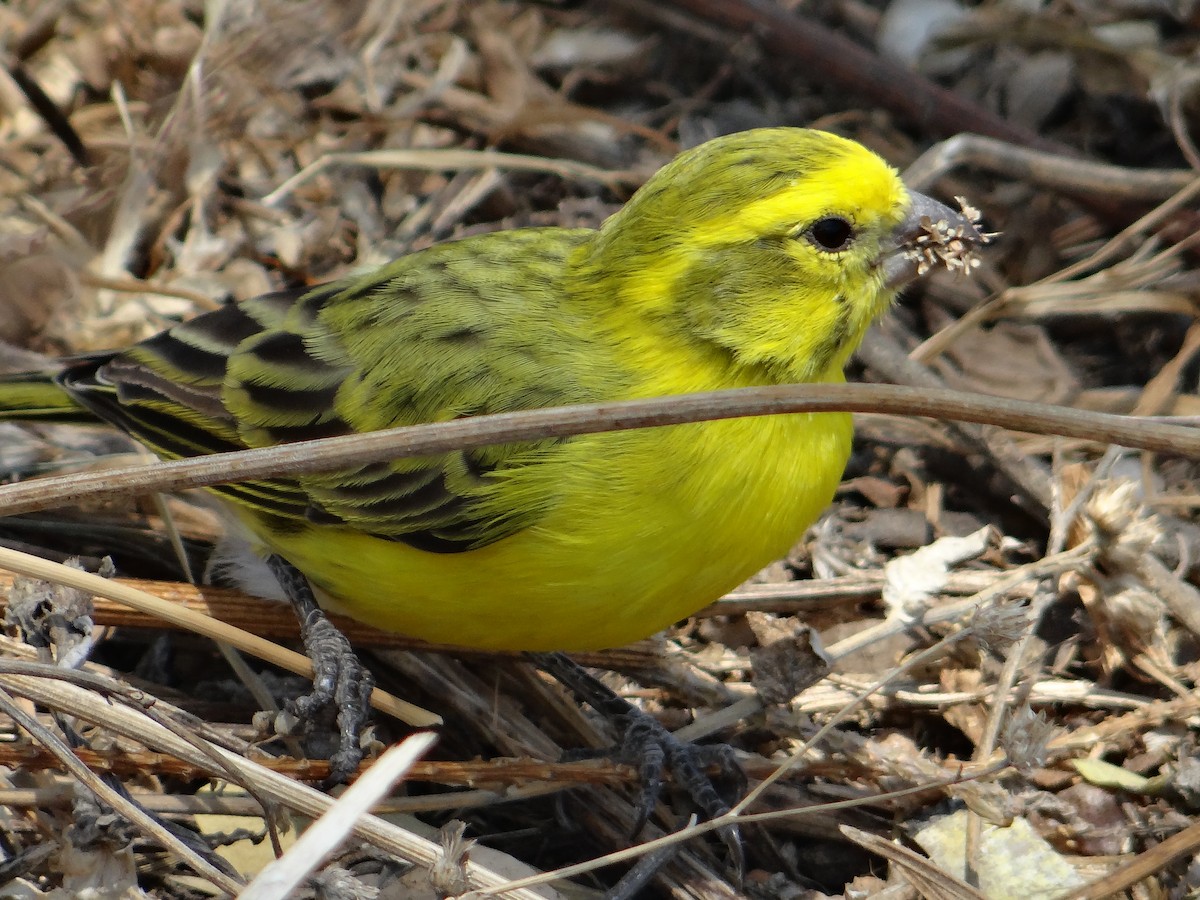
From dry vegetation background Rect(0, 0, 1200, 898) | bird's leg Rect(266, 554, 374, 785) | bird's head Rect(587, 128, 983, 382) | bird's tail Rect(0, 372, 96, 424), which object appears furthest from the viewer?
bird's tail Rect(0, 372, 96, 424)

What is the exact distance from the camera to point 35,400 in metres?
5.45

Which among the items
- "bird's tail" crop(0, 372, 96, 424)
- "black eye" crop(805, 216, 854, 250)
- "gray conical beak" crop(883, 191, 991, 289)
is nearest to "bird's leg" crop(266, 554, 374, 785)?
"bird's tail" crop(0, 372, 96, 424)

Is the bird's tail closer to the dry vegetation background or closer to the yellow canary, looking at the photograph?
the dry vegetation background

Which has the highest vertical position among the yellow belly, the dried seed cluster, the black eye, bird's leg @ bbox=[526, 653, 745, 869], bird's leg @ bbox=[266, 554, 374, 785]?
the black eye

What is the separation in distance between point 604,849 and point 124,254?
142 inches

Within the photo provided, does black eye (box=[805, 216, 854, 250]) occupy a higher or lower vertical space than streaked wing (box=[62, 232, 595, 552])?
Answer: higher

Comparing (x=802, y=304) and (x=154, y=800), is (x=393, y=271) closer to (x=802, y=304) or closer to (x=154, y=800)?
(x=802, y=304)

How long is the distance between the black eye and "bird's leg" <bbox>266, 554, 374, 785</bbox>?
2.10m

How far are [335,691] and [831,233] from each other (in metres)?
2.24

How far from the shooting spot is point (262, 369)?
507cm

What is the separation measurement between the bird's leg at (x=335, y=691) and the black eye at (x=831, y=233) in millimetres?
2104

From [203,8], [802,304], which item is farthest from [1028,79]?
[203,8]

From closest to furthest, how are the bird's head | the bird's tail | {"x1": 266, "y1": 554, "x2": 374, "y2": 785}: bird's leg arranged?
the bird's head < {"x1": 266, "y1": 554, "x2": 374, "y2": 785}: bird's leg < the bird's tail

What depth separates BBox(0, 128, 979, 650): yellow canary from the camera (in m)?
4.36
